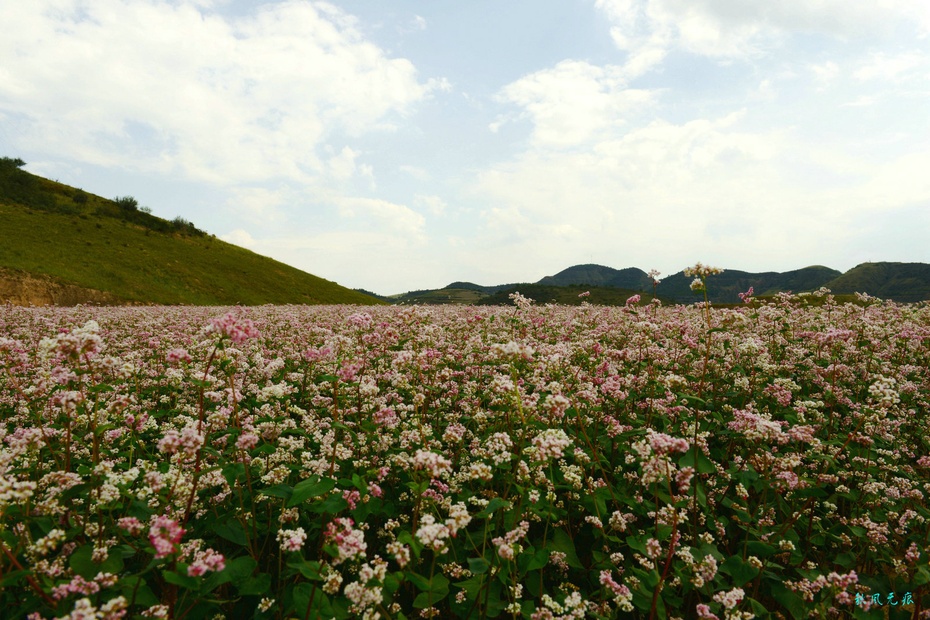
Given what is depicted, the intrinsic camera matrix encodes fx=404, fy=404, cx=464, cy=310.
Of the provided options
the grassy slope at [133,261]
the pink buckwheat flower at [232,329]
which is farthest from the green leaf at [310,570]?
the grassy slope at [133,261]

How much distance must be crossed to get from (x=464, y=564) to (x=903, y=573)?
5.13 m

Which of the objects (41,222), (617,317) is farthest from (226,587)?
(41,222)

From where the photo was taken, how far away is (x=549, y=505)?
471cm

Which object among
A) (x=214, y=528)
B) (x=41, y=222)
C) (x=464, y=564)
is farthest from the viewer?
(x=41, y=222)

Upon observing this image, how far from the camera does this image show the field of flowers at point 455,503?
3.66m

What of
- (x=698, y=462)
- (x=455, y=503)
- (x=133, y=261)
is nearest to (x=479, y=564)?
(x=455, y=503)

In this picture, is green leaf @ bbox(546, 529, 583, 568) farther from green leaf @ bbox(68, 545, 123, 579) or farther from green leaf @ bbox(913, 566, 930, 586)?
green leaf @ bbox(68, 545, 123, 579)

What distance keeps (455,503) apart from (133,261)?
84.4 m

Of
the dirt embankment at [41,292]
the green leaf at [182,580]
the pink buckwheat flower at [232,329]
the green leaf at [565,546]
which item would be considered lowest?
the green leaf at [565,546]

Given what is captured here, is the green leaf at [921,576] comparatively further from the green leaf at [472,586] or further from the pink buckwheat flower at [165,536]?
the pink buckwheat flower at [165,536]

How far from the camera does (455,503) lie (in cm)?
568

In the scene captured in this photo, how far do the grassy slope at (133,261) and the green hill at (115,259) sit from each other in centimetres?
16

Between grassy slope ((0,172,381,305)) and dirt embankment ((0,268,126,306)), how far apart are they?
6.04ft

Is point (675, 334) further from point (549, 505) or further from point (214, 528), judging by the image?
point (214, 528)
